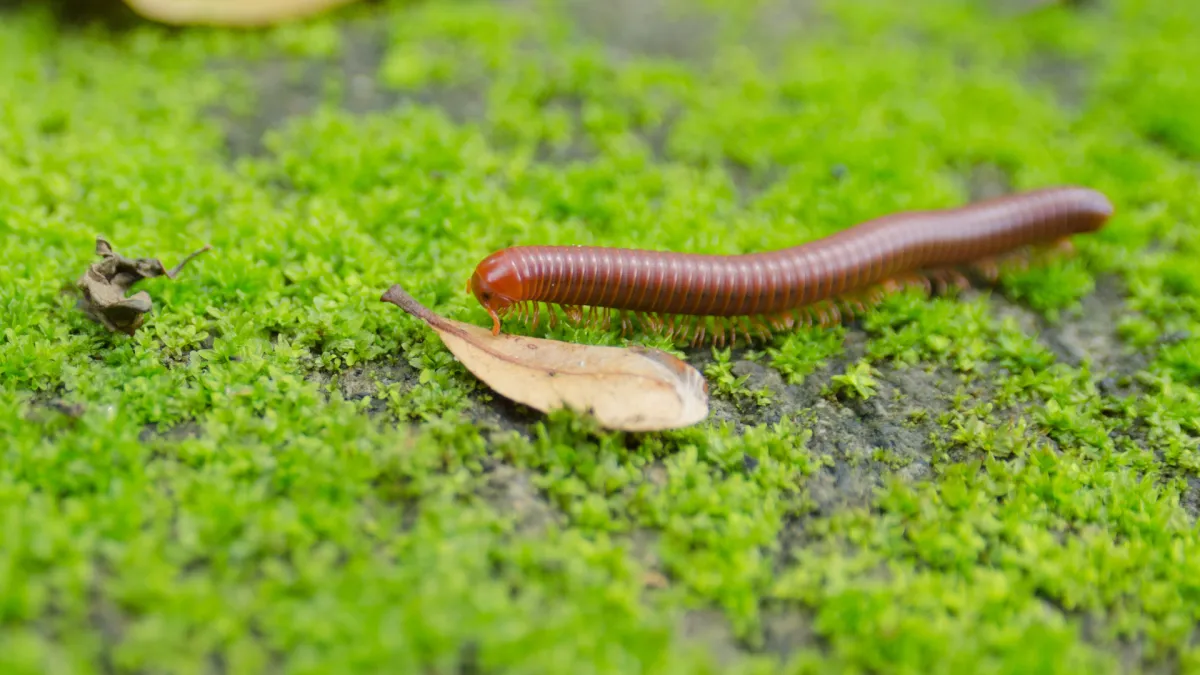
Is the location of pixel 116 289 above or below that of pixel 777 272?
below

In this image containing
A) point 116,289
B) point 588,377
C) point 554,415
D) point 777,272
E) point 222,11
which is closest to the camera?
point 554,415

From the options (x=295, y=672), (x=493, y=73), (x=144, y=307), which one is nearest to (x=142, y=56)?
(x=493, y=73)

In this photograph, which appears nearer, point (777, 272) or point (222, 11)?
point (777, 272)

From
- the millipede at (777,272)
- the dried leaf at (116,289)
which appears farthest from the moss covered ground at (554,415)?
the millipede at (777,272)

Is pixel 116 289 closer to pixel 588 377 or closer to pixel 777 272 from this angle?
pixel 588 377

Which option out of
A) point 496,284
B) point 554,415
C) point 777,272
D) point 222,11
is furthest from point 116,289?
point 222,11

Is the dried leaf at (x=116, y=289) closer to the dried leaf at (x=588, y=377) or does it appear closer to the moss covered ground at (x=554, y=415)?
the moss covered ground at (x=554, y=415)

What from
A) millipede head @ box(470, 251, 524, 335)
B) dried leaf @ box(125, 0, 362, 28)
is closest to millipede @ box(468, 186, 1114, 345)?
millipede head @ box(470, 251, 524, 335)

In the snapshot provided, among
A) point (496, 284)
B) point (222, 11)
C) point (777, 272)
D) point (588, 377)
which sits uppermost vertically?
point (222, 11)
